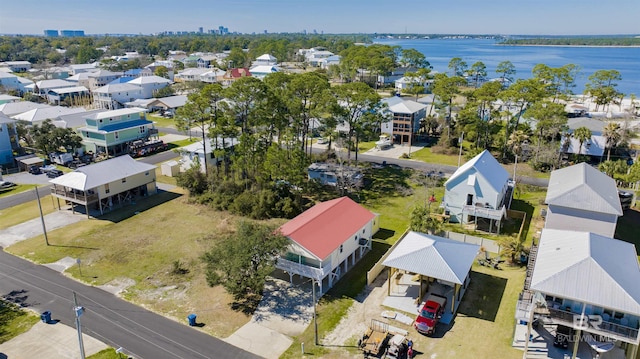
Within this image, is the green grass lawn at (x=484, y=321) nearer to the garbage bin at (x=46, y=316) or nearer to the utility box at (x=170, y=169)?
the garbage bin at (x=46, y=316)

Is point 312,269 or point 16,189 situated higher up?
point 312,269

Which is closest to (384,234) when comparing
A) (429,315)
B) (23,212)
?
(429,315)

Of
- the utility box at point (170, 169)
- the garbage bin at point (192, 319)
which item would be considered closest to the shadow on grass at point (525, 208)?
the garbage bin at point (192, 319)

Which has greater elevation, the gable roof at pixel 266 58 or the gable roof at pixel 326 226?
the gable roof at pixel 266 58

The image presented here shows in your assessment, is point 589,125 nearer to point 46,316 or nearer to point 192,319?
point 192,319

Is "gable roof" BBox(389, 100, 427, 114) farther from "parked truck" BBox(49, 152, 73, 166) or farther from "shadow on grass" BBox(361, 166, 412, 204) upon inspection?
"parked truck" BBox(49, 152, 73, 166)
